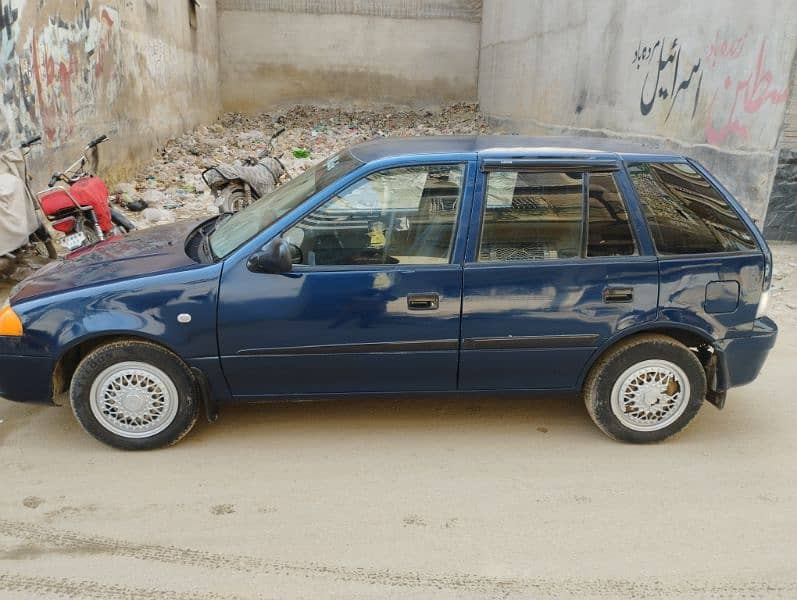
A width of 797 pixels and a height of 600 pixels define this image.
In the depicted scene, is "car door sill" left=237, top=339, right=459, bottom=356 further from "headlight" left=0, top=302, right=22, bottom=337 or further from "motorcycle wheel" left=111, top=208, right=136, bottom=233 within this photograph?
"motorcycle wheel" left=111, top=208, right=136, bottom=233

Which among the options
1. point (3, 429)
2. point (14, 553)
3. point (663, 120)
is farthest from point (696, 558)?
point (663, 120)

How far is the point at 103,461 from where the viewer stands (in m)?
Result: 3.48

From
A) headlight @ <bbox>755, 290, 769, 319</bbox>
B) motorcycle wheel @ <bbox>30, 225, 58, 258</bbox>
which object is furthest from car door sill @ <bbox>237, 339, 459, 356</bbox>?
motorcycle wheel @ <bbox>30, 225, 58, 258</bbox>

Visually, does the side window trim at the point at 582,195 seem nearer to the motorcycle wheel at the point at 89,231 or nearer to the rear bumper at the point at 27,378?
the rear bumper at the point at 27,378

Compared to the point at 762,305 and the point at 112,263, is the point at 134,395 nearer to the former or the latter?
the point at 112,263

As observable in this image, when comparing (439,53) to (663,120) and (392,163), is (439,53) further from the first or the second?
(392,163)

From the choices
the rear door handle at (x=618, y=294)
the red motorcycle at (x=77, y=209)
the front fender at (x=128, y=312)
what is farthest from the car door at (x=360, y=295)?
the red motorcycle at (x=77, y=209)

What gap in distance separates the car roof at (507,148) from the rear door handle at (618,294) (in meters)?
0.74

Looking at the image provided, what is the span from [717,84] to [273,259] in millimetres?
7171

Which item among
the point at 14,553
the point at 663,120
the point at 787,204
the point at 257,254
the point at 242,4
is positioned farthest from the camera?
the point at 242,4

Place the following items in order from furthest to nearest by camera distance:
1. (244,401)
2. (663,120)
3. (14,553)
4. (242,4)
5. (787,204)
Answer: (242,4)
(663,120)
(787,204)
(244,401)
(14,553)

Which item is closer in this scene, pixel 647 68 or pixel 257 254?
pixel 257 254

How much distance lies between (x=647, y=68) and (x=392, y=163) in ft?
25.4

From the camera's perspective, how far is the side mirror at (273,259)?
3281 millimetres
